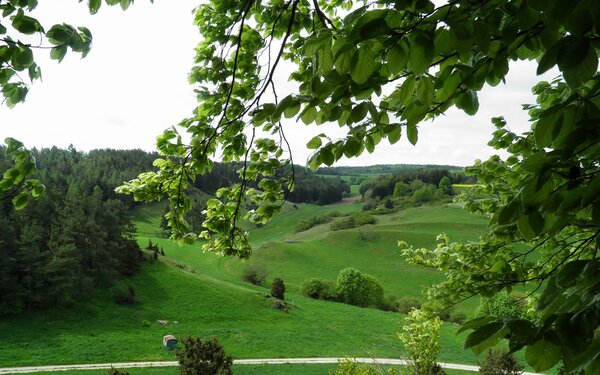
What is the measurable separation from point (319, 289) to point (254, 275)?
36.2 feet

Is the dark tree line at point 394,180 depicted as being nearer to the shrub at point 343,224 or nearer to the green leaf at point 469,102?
the shrub at point 343,224

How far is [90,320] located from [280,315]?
19013 millimetres

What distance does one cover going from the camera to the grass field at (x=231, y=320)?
33062 mm

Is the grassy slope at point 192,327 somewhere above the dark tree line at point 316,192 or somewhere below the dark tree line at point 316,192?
below

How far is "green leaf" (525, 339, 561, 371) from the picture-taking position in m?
1.51

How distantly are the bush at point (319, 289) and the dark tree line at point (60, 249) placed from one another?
22851 millimetres

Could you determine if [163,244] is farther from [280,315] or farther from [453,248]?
[453,248]

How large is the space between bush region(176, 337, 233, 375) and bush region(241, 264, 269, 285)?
44.2 meters

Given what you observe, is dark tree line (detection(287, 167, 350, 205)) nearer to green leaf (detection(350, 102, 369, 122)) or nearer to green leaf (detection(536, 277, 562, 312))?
green leaf (detection(350, 102, 369, 122))

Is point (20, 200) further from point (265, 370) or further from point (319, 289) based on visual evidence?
point (319, 289)

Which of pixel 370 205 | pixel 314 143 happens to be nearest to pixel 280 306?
pixel 314 143

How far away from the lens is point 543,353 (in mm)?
1542

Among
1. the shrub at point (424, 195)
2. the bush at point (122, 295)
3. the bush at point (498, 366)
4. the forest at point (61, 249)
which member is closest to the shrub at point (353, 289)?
the forest at point (61, 249)

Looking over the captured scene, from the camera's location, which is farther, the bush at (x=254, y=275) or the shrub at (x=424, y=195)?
the shrub at (x=424, y=195)
